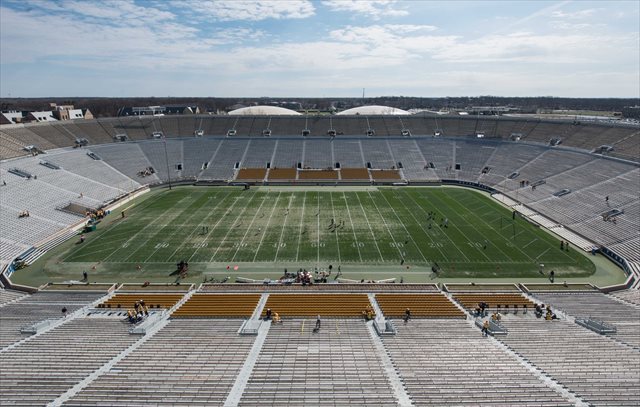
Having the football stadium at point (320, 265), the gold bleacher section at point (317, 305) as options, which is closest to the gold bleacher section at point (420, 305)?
the football stadium at point (320, 265)

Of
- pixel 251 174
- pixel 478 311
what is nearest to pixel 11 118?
pixel 251 174

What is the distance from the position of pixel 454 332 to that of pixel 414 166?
4788 centimetres

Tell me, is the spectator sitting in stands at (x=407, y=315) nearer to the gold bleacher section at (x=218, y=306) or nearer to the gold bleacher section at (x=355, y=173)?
the gold bleacher section at (x=218, y=306)

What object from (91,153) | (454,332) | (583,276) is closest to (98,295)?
(454,332)

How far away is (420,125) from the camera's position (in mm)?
77250

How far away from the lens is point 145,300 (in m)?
23.9

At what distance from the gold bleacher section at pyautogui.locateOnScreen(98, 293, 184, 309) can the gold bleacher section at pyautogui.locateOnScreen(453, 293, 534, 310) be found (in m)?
18.3

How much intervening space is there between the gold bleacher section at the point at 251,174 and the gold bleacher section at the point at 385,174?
1805 cm

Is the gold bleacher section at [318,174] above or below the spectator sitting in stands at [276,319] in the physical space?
above

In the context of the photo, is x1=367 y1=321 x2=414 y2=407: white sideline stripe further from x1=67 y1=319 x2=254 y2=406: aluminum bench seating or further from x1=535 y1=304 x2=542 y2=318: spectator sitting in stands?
x1=535 y1=304 x2=542 y2=318: spectator sitting in stands

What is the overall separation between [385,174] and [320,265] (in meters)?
34.4

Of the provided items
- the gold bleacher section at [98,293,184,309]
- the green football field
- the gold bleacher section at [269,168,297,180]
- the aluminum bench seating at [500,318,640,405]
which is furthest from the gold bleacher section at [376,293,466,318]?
the gold bleacher section at [269,168,297,180]

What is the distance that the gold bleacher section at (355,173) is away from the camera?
61.5 meters

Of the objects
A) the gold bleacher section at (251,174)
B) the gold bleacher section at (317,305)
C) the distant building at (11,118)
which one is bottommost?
the gold bleacher section at (317,305)
